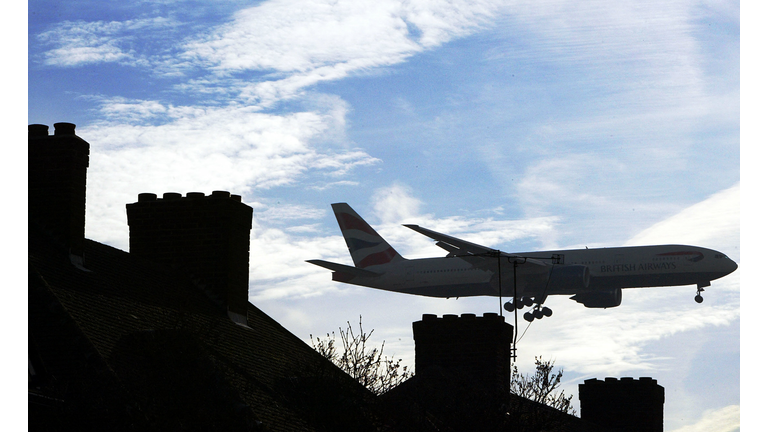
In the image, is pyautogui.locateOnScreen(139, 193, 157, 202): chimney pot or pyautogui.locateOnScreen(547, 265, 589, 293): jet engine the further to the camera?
pyautogui.locateOnScreen(547, 265, 589, 293): jet engine

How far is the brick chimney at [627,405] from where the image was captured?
24.5 metres

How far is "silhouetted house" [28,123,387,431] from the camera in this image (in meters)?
9.84

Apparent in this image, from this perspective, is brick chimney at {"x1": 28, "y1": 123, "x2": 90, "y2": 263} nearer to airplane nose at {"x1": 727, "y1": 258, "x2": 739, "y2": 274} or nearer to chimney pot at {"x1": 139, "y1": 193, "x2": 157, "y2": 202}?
chimney pot at {"x1": 139, "y1": 193, "x2": 157, "y2": 202}

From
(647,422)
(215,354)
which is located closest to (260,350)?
(215,354)

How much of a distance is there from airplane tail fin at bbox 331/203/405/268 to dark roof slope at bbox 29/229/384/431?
151 ft

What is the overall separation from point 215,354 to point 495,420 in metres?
4.50

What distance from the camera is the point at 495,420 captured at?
549 inches

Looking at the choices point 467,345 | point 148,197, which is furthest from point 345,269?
point 148,197

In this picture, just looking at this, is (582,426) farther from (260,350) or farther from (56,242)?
(56,242)

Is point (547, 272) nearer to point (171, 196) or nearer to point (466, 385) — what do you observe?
point (171, 196)

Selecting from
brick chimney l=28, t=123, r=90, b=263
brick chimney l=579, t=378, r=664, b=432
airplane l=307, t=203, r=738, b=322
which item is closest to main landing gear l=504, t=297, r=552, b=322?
airplane l=307, t=203, r=738, b=322

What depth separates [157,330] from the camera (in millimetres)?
11086

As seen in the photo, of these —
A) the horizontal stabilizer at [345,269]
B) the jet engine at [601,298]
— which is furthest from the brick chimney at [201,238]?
the jet engine at [601,298]

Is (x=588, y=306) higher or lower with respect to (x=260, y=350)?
higher
